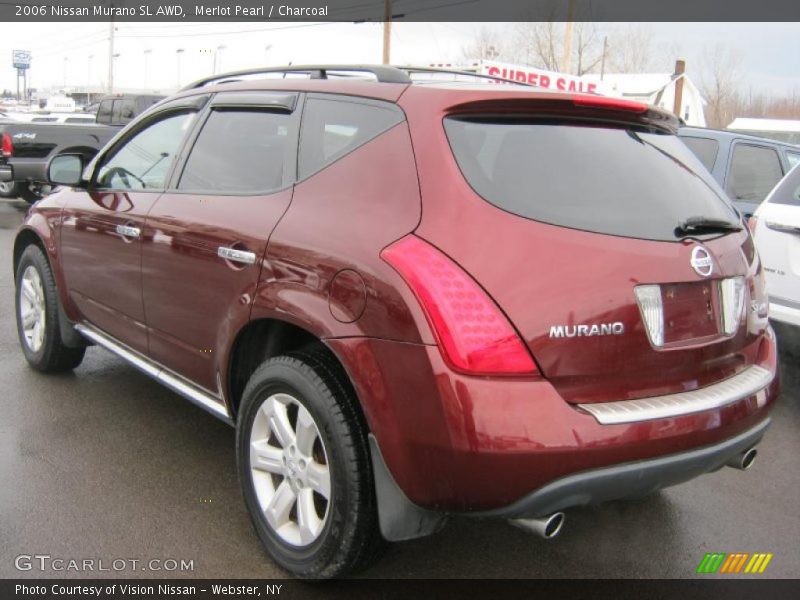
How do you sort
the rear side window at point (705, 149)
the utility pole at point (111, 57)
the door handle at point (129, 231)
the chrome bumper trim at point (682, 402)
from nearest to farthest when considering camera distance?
the chrome bumper trim at point (682, 402)
the door handle at point (129, 231)
the rear side window at point (705, 149)
the utility pole at point (111, 57)

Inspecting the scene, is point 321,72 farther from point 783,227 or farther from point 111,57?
point 111,57

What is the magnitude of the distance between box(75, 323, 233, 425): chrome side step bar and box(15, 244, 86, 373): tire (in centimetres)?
35

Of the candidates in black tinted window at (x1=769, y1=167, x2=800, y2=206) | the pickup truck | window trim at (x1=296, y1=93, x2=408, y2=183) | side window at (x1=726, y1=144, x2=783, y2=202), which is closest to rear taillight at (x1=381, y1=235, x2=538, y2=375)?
window trim at (x1=296, y1=93, x2=408, y2=183)

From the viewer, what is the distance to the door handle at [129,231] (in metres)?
3.61

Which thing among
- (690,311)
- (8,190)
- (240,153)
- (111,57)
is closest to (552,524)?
(690,311)

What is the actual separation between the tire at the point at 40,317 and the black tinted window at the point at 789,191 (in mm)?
4691

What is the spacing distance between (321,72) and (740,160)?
5610mm

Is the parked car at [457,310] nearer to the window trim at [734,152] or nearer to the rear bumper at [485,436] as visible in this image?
the rear bumper at [485,436]

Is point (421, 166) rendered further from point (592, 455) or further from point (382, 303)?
point (592, 455)

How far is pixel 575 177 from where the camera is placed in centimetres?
249

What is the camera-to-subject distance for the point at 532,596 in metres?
2.74

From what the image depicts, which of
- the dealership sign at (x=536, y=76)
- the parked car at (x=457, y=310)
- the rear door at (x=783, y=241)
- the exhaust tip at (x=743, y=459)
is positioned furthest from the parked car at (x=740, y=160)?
the exhaust tip at (x=743, y=459)

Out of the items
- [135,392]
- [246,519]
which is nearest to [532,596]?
[246,519]
